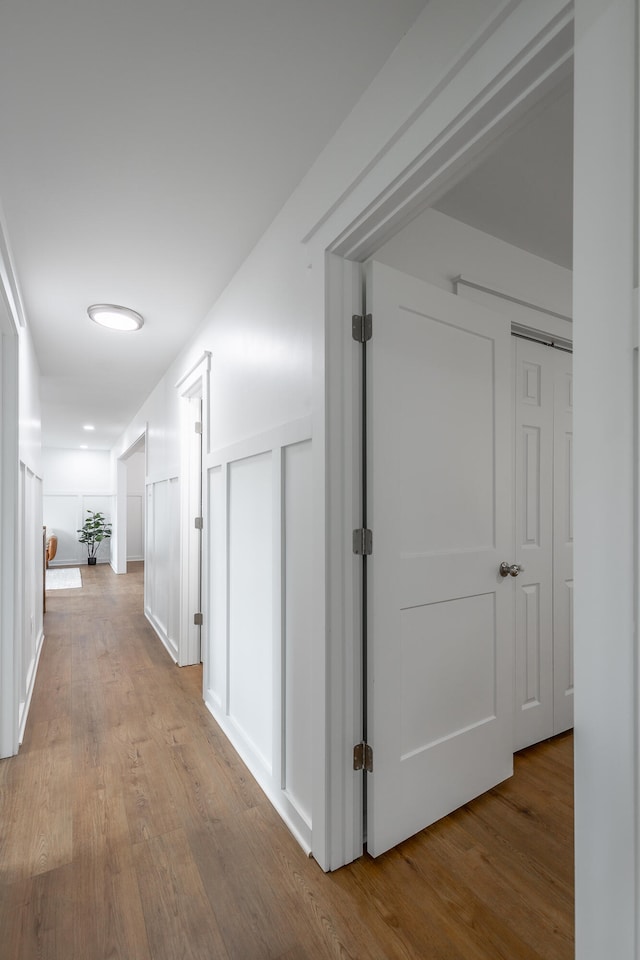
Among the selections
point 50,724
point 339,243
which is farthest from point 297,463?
point 50,724

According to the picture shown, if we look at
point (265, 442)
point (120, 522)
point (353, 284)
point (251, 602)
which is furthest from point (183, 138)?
point (120, 522)

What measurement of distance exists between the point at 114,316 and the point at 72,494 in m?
8.66

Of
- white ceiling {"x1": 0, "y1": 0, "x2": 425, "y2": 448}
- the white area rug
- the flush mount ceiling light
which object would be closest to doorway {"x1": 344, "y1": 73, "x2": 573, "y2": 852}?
white ceiling {"x1": 0, "y1": 0, "x2": 425, "y2": 448}

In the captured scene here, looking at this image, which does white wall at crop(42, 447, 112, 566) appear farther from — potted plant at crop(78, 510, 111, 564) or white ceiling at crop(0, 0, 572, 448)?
white ceiling at crop(0, 0, 572, 448)

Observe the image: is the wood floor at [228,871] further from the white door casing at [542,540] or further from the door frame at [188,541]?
the door frame at [188,541]

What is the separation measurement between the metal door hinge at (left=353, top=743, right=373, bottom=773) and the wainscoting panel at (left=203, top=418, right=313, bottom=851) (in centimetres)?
19

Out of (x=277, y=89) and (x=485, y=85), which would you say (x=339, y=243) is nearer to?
(x=277, y=89)

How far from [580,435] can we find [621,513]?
135 mm

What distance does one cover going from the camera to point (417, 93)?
1.15 m

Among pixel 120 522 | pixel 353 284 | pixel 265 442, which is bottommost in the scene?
pixel 120 522

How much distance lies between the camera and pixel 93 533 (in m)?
10.2

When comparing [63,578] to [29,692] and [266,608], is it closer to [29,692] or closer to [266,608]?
[29,692]

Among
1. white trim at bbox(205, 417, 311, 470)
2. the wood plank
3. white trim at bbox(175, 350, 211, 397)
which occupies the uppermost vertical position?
white trim at bbox(175, 350, 211, 397)

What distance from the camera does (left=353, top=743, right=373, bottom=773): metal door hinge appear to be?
1.58 meters
